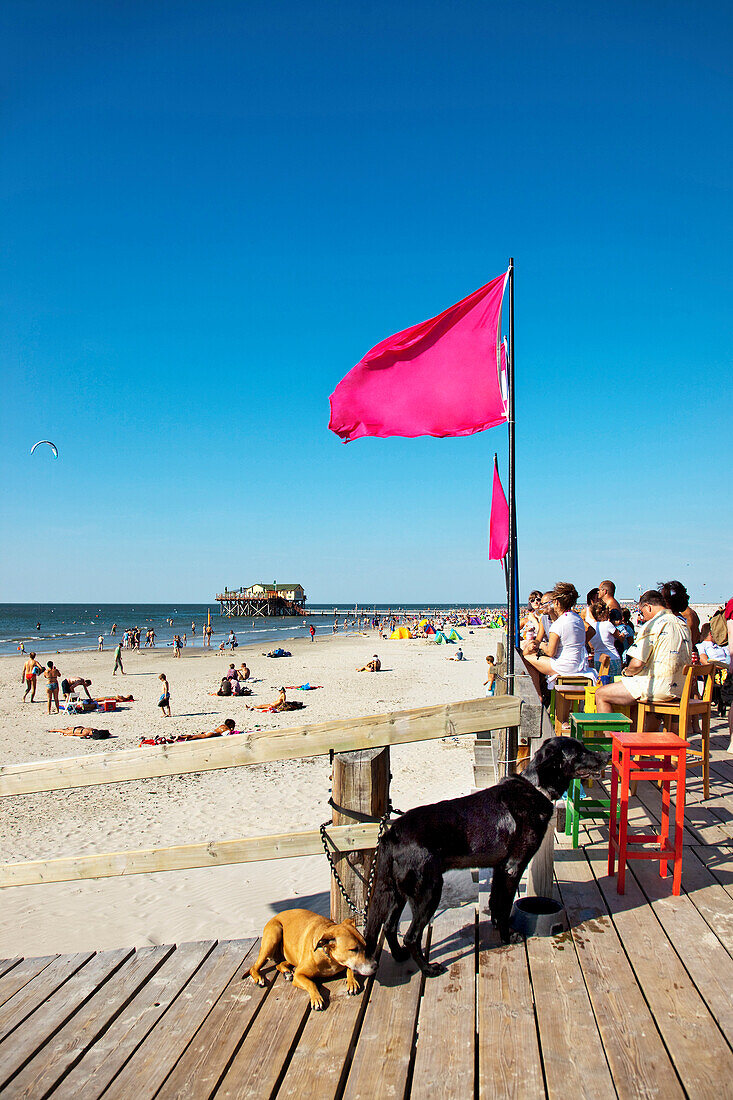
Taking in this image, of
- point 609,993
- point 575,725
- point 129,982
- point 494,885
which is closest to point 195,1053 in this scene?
point 129,982

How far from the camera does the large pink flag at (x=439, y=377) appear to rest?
239 inches

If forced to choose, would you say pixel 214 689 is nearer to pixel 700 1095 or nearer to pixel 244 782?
pixel 244 782

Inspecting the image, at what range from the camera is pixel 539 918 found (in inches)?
131

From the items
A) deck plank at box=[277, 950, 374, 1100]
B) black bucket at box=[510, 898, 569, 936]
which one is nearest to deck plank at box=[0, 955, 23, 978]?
deck plank at box=[277, 950, 374, 1100]

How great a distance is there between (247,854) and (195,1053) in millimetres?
943

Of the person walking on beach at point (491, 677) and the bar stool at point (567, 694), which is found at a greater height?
the bar stool at point (567, 694)

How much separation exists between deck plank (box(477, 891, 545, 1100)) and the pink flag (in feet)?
16.2

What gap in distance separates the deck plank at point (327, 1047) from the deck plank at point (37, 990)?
53.6 inches

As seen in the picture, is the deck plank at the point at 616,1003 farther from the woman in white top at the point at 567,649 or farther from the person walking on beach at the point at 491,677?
the person walking on beach at the point at 491,677

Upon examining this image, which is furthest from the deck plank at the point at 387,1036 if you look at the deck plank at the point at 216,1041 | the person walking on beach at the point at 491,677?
the person walking on beach at the point at 491,677

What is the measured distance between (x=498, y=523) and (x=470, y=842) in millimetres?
5258

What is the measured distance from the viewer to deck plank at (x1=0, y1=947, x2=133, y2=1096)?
2.73m

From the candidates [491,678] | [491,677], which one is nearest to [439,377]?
[491,677]

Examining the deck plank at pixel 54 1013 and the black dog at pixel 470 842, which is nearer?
the deck plank at pixel 54 1013
